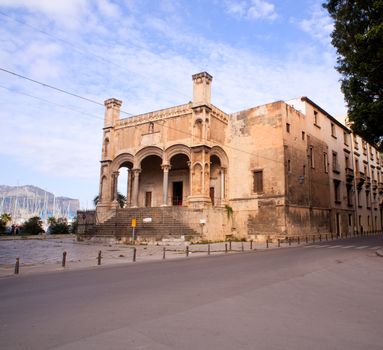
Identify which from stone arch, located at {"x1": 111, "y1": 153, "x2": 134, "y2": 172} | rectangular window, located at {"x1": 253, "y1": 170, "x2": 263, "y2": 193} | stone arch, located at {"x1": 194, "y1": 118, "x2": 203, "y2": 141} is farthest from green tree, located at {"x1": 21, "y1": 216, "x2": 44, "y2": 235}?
rectangular window, located at {"x1": 253, "y1": 170, "x2": 263, "y2": 193}

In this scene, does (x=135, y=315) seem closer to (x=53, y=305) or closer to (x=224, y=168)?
(x=53, y=305)

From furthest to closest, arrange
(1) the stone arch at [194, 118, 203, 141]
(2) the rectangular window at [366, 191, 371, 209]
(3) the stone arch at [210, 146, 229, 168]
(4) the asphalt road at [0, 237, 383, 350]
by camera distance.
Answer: (2) the rectangular window at [366, 191, 371, 209] → (3) the stone arch at [210, 146, 229, 168] → (1) the stone arch at [194, 118, 203, 141] → (4) the asphalt road at [0, 237, 383, 350]

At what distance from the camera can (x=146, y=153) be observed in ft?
103

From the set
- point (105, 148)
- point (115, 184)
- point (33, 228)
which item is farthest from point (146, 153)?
point (33, 228)

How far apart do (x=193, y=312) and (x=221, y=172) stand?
26364mm

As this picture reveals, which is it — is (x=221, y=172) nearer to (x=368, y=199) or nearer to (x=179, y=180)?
(x=179, y=180)

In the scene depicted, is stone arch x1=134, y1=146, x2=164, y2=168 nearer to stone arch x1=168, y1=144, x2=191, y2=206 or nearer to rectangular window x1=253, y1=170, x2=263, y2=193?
stone arch x1=168, y1=144, x2=191, y2=206

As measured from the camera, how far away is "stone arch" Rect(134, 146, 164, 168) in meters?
30.7

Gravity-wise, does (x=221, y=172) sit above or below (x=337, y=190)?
above

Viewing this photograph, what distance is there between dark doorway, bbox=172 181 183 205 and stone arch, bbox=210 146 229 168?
592cm

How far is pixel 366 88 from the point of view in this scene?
17.2 metres

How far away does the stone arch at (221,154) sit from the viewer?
30258mm

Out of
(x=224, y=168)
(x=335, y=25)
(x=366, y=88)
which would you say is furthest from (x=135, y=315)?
(x=224, y=168)

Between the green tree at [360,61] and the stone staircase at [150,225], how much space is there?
531 inches
